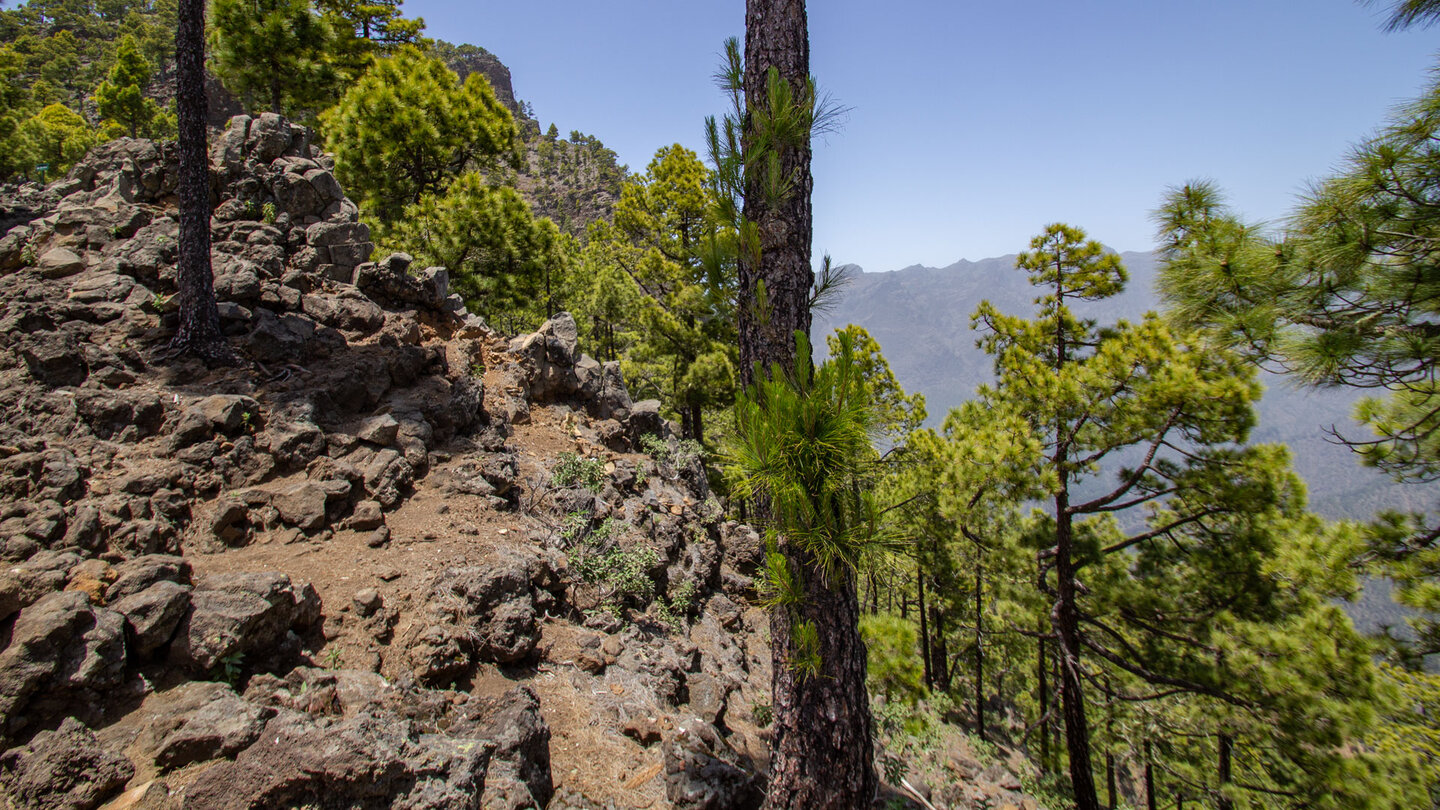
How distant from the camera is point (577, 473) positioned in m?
7.70

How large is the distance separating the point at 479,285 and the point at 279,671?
896 cm

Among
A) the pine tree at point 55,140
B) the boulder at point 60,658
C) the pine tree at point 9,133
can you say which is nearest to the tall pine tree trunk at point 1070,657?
the boulder at point 60,658

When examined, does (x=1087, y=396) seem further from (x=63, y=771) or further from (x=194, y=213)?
(x=194, y=213)

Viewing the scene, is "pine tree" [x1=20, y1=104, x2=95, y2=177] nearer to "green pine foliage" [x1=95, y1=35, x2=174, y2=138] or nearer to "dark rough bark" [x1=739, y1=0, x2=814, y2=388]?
"green pine foliage" [x1=95, y1=35, x2=174, y2=138]

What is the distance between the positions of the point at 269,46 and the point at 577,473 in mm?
13818

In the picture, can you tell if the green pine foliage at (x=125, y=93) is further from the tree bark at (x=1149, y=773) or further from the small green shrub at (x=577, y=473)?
the tree bark at (x=1149, y=773)

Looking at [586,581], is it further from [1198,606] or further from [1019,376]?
[1198,606]

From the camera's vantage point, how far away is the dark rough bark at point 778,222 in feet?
9.27

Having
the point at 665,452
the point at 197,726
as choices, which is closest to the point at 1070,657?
the point at 665,452

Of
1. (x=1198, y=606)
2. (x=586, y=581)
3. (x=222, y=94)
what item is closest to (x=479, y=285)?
(x=586, y=581)

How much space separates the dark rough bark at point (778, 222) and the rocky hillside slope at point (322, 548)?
3.11 m

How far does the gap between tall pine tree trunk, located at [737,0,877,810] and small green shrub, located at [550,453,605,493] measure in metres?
5.14

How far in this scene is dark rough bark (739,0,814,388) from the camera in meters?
2.83

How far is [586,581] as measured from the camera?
6.17m
